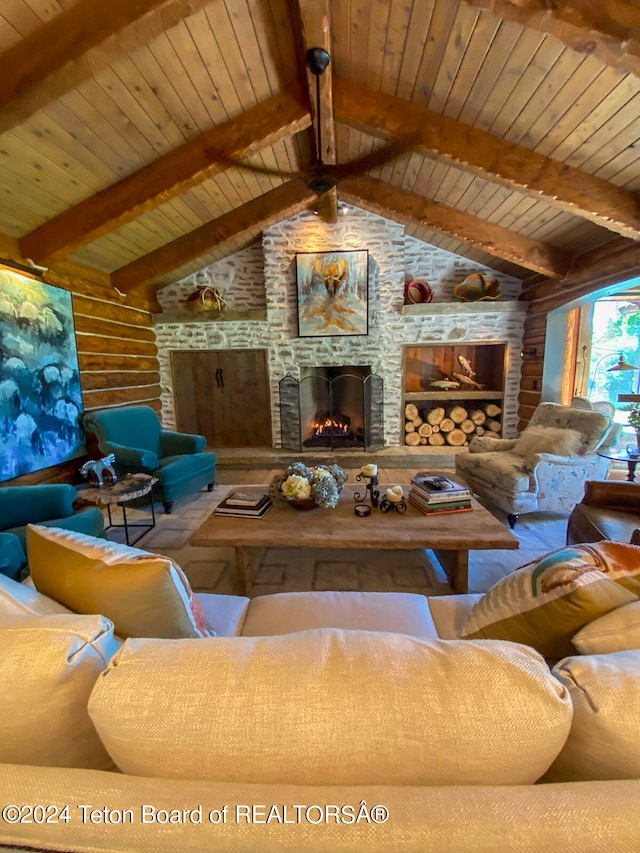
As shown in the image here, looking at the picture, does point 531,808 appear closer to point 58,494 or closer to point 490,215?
point 58,494

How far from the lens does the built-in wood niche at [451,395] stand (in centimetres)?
504

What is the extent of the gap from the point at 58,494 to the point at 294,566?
1.56 meters

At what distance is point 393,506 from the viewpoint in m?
2.19

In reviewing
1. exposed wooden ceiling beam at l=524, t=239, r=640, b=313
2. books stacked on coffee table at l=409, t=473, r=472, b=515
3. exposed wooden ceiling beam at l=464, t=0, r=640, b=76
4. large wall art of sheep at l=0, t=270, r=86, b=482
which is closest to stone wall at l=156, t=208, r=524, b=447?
exposed wooden ceiling beam at l=524, t=239, r=640, b=313

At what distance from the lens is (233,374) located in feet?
17.1

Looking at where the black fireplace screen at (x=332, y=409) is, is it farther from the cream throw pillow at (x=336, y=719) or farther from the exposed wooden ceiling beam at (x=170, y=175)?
the cream throw pillow at (x=336, y=719)

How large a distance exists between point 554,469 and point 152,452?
362cm

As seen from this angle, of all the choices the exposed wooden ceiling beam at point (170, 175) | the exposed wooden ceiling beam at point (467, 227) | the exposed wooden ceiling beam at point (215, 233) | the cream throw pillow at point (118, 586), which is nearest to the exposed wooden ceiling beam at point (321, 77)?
the exposed wooden ceiling beam at point (170, 175)

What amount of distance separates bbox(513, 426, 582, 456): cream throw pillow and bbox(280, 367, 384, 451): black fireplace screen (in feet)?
6.49

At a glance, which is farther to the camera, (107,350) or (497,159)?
(107,350)

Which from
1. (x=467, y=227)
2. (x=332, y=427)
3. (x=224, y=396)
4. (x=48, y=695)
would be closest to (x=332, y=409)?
(x=332, y=427)

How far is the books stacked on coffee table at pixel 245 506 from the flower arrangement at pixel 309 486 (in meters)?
0.09

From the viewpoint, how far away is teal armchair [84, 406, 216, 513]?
3.27 m

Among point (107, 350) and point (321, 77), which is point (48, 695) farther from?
point (107, 350)
